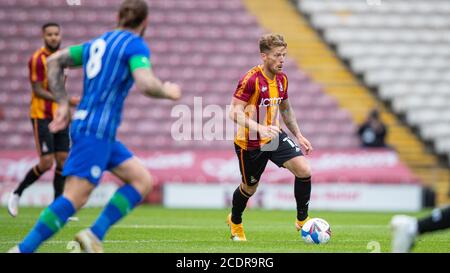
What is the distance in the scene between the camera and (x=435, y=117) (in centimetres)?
2544

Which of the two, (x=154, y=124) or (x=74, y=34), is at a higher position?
(x=74, y=34)

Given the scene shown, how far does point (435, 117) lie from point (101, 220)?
19.3 metres

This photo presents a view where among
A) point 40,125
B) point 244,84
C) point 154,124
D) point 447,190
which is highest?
point 244,84

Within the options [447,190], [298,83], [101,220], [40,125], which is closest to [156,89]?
[101,220]

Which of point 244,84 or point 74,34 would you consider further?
point 74,34

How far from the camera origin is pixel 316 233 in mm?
9883

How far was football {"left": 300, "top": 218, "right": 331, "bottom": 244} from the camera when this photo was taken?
9891 millimetres

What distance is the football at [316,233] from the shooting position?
989 cm

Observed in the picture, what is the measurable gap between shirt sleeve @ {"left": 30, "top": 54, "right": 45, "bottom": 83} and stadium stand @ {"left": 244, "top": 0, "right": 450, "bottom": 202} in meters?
13.4

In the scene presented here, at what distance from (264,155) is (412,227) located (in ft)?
13.1

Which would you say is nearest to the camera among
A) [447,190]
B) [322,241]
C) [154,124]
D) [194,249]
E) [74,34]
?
[194,249]

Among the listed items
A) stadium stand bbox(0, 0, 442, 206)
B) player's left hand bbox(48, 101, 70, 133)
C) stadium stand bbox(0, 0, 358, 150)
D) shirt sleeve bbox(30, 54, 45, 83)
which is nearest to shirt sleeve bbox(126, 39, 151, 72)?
player's left hand bbox(48, 101, 70, 133)

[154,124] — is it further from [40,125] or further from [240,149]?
[240,149]
